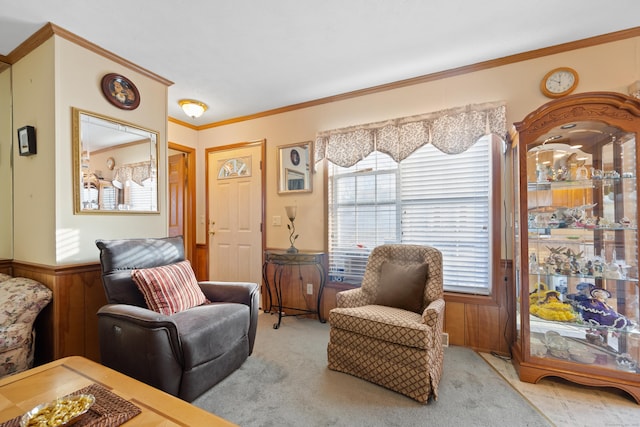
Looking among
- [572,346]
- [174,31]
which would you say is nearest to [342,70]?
[174,31]

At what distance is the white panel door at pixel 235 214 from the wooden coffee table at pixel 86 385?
7.56 ft

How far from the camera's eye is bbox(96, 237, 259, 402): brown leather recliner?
1.55 metres

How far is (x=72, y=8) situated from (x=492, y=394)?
364 centimetres

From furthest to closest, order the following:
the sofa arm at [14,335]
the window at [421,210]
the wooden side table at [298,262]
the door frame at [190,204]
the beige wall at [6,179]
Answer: the door frame at [190,204]
the wooden side table at [298,262]
the window at [421,210]
the beige wall at [6,179]
the sofa arm at [14,335]

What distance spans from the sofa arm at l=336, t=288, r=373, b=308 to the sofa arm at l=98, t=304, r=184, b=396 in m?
1.17

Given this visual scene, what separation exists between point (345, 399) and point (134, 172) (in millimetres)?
2513

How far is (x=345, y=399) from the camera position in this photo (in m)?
1.75

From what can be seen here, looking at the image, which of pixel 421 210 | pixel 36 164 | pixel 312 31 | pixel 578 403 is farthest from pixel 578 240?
pixel 36 164

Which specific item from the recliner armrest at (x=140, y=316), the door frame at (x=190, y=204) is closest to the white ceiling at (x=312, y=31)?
the door frame at (x=190, y=204)

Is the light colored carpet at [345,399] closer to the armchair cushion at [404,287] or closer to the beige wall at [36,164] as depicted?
the armchair cushion at [404,287]

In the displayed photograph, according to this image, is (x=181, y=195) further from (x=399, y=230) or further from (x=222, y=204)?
(x=399, y=230)

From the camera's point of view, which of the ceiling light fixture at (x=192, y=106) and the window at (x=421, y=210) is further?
the ceiling light fixture at (x=192, y=106)

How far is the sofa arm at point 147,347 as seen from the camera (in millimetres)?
1530

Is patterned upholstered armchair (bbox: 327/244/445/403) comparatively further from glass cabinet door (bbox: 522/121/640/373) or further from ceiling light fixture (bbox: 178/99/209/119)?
ceiling light fixture (bbox: 178/99/209/119)
